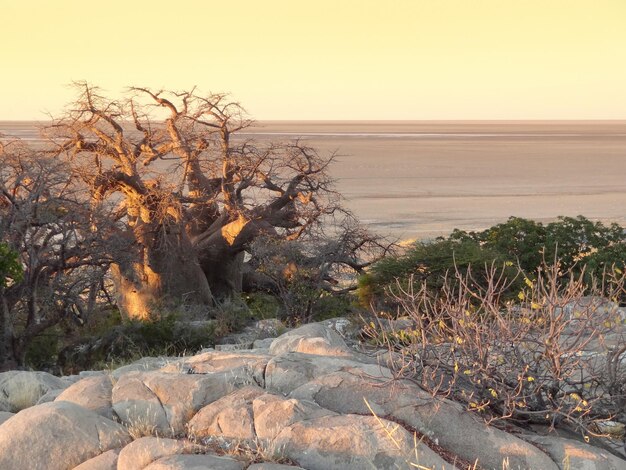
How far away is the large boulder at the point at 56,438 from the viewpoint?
7.54 meters

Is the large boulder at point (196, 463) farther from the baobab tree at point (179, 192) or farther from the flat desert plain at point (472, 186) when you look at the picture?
the flat desert plain at point (472, 186)

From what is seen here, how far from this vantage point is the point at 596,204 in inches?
1825

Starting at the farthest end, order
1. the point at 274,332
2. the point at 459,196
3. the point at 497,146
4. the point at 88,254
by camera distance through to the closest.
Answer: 1. the point at 497,146
2. the point at 459,196
3. the point at 88,254
4. the point at 274,332

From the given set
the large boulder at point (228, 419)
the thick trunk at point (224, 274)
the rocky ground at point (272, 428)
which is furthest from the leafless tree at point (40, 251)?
the large boulder at point (228, 419)

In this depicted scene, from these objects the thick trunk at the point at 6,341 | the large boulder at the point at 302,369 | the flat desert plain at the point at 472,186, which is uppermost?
the large boulder at the point at 302,369

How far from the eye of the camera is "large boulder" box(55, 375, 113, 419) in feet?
27.3

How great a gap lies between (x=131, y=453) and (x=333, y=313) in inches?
532

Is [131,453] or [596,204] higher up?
[131,453]

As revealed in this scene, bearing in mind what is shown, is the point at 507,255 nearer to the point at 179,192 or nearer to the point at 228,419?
the point at 179,192

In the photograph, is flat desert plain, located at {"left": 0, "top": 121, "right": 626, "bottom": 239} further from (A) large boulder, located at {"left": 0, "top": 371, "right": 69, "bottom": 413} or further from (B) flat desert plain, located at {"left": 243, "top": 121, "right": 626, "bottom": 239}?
(A) large boulder, located at {"left": 0, "top": 371, "right": 69, "bottom": 413}

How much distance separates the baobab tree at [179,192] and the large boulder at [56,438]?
12959 mm

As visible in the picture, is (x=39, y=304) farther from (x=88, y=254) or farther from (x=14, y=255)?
(x=14, y=255)

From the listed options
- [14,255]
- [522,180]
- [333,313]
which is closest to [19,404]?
[14,255]

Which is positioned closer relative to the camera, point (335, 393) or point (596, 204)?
point (335, 393)
